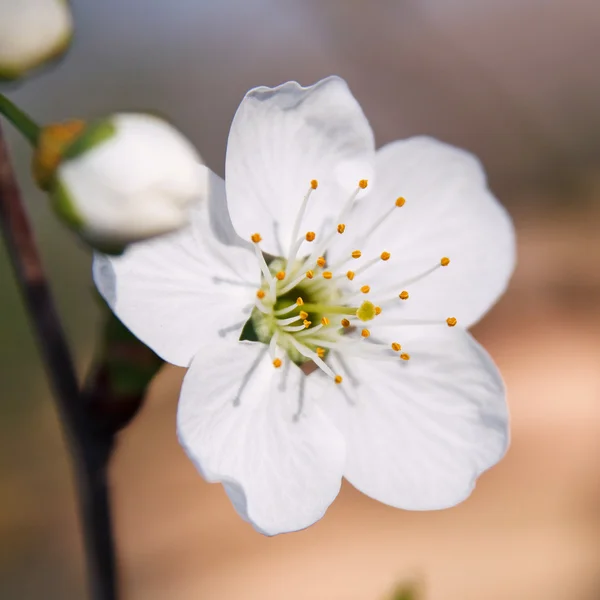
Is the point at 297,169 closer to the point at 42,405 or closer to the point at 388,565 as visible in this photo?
the point at 388,565

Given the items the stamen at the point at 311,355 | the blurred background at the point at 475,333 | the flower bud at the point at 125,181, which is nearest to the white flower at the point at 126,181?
the flower bud at the point at 125,181

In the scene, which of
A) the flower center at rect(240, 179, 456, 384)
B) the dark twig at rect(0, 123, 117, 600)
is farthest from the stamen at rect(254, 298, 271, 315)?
the dark twig at rect(0, 123, 117, 600)

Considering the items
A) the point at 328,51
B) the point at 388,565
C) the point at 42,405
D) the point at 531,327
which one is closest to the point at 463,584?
the point at 388,565

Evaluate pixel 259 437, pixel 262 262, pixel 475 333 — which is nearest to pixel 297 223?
pixel 262 262

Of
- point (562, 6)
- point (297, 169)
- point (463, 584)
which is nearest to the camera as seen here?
point (297, 169)

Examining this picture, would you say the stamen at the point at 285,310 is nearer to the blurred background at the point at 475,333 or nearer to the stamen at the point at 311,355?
the stamen at the point at 311,355

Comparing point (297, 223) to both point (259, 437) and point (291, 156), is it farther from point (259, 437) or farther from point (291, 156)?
point (259, 437)

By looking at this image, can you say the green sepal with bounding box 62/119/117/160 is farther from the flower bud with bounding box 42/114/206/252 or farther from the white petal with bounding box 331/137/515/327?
the white petal with bounding box 331/137/515/327
